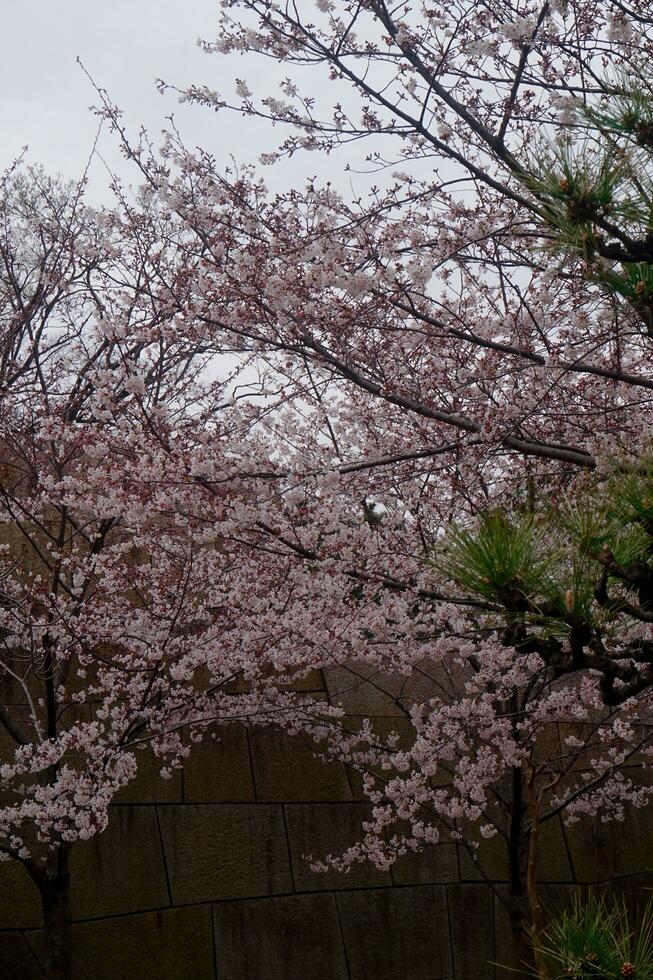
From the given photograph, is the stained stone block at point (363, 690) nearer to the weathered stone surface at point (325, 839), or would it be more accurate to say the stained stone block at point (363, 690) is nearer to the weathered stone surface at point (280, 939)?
the weathered stone surface at point (325, 839)

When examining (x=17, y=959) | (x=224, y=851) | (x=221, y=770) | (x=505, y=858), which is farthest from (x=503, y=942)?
(x=17, y=959)

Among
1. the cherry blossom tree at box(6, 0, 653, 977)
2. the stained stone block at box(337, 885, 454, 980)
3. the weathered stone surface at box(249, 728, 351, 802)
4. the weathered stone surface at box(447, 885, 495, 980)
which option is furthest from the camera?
the weathered stone surface at box(447, 885, 495, 980)

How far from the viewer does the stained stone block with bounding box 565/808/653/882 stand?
8.02m

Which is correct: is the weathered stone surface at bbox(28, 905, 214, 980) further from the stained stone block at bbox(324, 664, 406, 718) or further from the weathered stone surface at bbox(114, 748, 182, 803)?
the stained stone block at bbox(324, 664, 406, 718)

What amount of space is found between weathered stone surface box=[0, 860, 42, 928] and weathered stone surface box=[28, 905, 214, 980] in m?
0.10

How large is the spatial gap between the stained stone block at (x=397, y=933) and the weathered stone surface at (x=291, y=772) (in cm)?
71

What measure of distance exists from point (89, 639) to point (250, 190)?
2.58 meters

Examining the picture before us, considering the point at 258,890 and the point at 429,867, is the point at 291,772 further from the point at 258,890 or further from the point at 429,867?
the point at 429,867

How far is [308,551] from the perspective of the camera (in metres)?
4.77

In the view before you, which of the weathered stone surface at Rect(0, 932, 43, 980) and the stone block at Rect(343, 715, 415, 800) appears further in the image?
the stone block at Rect(343, 715, 415, 800)

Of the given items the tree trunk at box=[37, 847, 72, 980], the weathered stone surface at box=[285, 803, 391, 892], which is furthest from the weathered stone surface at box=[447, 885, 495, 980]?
the tree trunk at box=[37, 847, 72, 980]

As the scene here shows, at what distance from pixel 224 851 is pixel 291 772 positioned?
75cm

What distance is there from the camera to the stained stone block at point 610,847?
802cm

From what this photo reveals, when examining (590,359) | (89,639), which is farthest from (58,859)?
(590,359)
